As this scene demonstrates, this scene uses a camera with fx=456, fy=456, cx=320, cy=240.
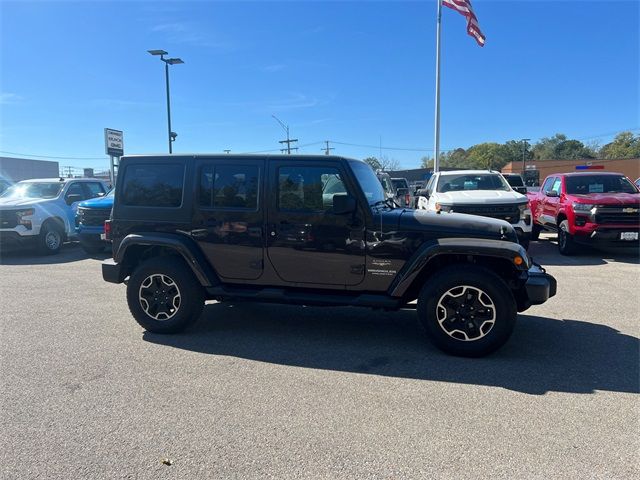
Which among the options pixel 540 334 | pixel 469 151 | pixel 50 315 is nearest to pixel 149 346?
pixel 50 315

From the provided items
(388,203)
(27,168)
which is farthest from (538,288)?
(27,168)

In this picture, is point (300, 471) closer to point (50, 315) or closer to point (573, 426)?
point (573, 426)

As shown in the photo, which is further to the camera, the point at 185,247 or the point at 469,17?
the point at 469,17

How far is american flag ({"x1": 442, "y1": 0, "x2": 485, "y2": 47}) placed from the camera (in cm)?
1612

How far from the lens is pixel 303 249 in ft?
15.3

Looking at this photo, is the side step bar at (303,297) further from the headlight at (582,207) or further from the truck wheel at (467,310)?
the headlight at (582,207)

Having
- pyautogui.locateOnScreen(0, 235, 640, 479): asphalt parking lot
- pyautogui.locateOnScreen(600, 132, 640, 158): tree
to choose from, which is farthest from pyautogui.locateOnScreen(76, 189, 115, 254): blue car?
pyautogui.locateOnScreen(600, 132, 640, 158): tree

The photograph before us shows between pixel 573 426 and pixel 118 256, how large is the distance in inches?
180

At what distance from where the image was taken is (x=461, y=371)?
3971 millimetres

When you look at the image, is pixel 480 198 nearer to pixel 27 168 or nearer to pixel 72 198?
pixel 72 198

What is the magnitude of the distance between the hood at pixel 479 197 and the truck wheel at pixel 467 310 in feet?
18.2

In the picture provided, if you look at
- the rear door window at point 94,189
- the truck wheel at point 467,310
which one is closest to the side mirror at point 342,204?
the truck wheel at point 467,310

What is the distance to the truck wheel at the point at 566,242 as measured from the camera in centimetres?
993

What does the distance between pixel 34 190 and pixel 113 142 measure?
670cm
